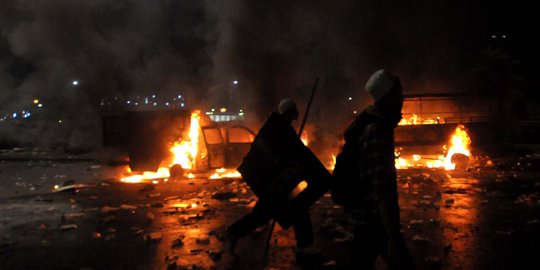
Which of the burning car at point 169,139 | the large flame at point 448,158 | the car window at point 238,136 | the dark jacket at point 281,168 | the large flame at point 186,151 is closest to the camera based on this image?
the dark jacket at point 281,168

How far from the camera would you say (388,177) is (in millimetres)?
2926

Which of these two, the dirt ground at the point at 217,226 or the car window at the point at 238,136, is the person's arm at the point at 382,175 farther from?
the car window at the point at 238,136

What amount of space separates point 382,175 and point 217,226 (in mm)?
4566

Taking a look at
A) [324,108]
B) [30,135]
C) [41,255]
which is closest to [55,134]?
[30,135]

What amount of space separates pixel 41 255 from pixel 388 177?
460 cm

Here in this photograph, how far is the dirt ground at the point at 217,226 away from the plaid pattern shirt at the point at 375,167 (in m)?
0.35

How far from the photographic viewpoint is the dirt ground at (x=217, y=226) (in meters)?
5.36

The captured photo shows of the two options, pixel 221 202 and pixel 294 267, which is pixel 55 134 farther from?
pixel 294 267

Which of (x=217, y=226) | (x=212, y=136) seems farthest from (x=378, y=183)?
(x=212, y=136)

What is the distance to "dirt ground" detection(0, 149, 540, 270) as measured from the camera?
17.6 ft

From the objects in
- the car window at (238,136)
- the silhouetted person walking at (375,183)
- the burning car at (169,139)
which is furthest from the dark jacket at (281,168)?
the car window at (238,136)

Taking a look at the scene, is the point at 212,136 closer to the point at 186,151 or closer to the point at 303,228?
the point at 186,151

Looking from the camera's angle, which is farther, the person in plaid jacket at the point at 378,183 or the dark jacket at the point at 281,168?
the dark jacket at the point at 281,168

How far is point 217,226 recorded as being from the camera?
7.11m
